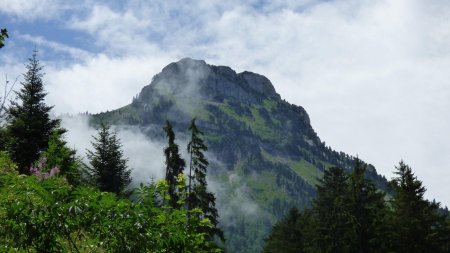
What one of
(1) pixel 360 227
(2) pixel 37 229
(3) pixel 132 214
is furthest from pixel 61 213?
(1) pixel 360 227

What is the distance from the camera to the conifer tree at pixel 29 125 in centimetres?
2766

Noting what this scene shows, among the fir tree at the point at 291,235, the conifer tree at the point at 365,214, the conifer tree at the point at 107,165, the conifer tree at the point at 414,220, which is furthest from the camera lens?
the fir tree at the point at 291,235

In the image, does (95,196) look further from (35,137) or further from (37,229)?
(35,137)

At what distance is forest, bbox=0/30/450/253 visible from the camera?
19.2 ft

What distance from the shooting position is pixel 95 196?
237 inches

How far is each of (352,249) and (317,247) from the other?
451 cm

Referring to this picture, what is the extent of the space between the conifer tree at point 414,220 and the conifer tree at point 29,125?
2471 cm

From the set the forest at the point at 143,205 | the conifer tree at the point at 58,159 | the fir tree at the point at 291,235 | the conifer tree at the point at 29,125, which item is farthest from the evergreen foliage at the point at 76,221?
the fir tree at the point at 291,235

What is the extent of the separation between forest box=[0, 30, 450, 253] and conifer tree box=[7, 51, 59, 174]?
6 centimetres

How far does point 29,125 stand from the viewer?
92.6 feet

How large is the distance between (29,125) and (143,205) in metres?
24.7

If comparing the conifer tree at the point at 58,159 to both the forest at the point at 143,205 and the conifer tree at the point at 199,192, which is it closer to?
the forest at the point at 143,205

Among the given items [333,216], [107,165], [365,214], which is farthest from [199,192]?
[365,214]

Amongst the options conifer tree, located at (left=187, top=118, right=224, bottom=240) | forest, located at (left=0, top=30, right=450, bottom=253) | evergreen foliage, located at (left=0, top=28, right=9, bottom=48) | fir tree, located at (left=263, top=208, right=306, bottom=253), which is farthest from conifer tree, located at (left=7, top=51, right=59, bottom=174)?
fir tree, located at (left=263, top=208, right=306, bottom=253)
